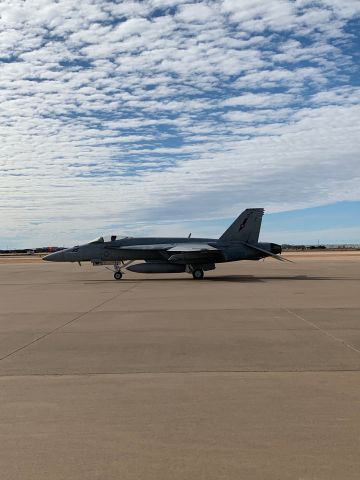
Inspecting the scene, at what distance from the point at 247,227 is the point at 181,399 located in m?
23.4

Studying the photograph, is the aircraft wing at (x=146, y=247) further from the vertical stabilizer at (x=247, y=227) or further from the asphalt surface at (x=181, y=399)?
the asphalt surface at (x=181, y=399)

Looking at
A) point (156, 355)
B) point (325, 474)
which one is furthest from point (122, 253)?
point (325, 474)

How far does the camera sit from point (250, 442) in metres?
4.13

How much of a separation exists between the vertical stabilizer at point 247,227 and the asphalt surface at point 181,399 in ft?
55.6

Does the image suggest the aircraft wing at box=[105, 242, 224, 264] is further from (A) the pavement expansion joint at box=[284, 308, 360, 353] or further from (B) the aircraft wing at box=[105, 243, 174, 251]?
(A) the pavement expansion joint at box=[284, 308, 360, 353]

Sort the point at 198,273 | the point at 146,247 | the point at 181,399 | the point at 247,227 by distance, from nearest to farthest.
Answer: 1. the point at 181,399
2. the point at 146,247
3. the point at 198,273
4. the point at 247,227

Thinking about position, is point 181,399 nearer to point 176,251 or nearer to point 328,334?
point 328,334

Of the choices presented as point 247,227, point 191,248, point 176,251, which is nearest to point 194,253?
point 191,248

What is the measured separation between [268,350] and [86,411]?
3808 millimetres

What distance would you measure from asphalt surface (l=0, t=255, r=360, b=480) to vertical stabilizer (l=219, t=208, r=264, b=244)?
16.9 metres

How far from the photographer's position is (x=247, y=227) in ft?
93.0

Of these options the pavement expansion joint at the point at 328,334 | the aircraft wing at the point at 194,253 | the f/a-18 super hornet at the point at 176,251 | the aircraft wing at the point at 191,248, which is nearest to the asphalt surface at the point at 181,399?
the pavement expansion joint at the point at 328,334

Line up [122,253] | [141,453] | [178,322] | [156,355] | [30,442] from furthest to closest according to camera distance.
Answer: [122,253]
[178,322]
[156,355]
[30,442]
[141,453]

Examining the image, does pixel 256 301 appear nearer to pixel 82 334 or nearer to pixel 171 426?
pixel 82 334
